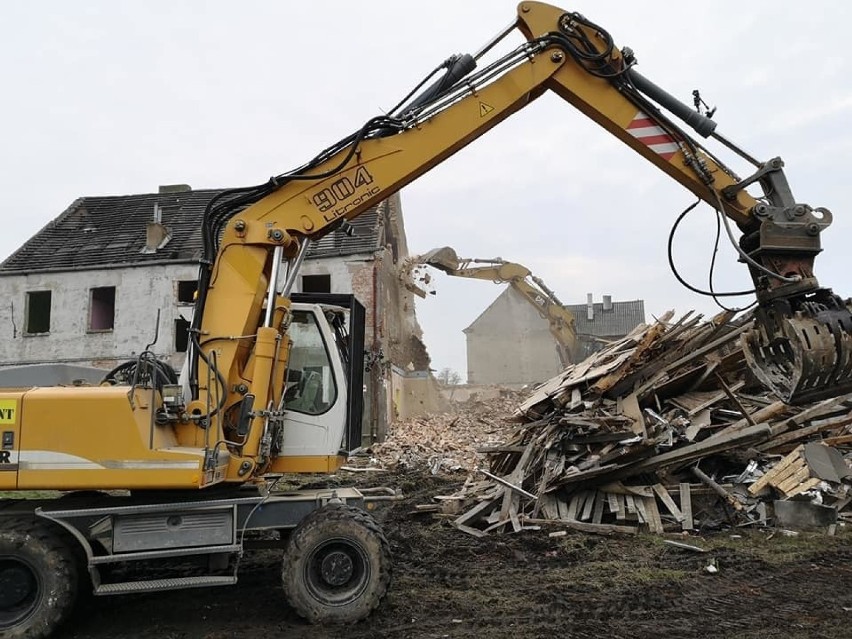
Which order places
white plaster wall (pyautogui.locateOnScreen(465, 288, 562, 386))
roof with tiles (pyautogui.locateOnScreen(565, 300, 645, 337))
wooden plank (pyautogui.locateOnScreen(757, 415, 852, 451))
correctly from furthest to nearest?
roof with tiles (pyautogui.locateOnScreen(565, 300, 645, 337)) < white plaster wall (pyautogui.locateOnScreen(465, 288, 562, 386)) < wooden plank (pyautogui.locateOnScreen(757, 415, 852, 451))

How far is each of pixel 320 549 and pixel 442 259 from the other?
2206 centimetres

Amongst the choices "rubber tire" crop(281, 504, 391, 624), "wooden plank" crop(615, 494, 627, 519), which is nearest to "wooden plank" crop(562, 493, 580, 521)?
"wooden plank" crop(615, 494, 627, 519)

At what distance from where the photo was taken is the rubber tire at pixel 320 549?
557 centimetres

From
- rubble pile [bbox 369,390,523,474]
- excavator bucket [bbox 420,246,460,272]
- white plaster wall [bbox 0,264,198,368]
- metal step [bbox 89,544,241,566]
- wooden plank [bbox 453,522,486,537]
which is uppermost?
excavator bucket [bbox 420,246,460,272]

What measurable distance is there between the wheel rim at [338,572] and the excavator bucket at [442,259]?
21.4m

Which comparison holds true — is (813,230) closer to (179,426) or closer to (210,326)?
(210,326)

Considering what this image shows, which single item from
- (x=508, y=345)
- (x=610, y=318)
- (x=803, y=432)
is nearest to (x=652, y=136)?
(x=803, y=432)

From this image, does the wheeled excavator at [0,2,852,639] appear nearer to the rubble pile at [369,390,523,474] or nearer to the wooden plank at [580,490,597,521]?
the wooden plank at [580,490,597,521]

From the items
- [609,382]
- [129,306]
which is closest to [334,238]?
[129,306]

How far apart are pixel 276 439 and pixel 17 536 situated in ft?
6.85

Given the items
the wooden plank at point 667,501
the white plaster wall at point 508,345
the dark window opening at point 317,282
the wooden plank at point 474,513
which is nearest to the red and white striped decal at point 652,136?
the wooden plank at point 667,501

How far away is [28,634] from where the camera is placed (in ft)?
17.1

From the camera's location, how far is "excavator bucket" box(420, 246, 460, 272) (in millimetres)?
26781

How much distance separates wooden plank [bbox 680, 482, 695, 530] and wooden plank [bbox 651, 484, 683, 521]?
60 millimetres
